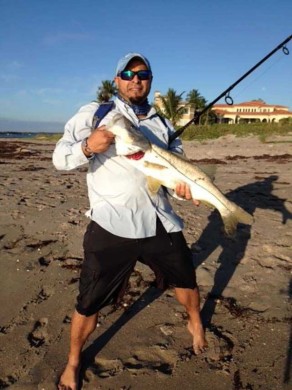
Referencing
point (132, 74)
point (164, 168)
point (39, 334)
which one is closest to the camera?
point (164, 168)

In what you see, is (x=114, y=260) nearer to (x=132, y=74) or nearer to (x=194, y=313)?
(x=194, y=313)

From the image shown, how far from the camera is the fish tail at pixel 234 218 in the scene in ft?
10.1

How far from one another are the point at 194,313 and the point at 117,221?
3.99 feet

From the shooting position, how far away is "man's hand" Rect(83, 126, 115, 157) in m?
2.51

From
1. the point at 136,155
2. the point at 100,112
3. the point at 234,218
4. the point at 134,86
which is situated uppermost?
the point at 134,86

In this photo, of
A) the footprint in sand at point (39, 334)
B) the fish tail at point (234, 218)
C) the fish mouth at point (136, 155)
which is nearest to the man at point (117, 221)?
the fish mouth at point (136, 155)

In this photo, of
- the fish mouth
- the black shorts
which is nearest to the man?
the black shorts

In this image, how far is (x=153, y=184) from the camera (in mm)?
2863

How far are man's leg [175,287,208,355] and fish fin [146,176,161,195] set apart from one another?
0.96m

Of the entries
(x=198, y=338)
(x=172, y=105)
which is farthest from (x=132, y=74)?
(x=172, y=105)

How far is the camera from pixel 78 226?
6.50m

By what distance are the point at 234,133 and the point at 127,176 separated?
1062 inches

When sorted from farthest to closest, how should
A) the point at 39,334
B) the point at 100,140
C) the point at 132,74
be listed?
1. the point at 39,334
2. the point at 132,74
3. the point at 100,140

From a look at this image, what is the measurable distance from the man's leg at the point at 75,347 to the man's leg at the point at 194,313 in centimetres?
81
